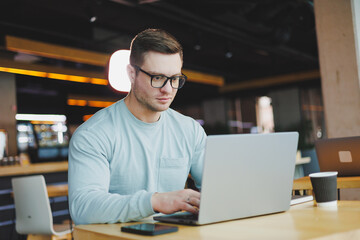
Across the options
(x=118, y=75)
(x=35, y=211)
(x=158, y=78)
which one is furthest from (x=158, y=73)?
(x=118, y=75)

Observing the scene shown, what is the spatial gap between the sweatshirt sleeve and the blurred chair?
2033 mm

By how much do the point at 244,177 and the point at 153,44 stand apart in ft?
2.36

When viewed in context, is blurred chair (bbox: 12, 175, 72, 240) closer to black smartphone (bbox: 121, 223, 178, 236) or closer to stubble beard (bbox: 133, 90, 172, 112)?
stubble beard (bbox: 133, 90, 172, 112)

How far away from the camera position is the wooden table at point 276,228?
1096 mm

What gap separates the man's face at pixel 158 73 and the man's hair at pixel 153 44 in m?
0.02

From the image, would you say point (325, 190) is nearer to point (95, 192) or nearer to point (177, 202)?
point (177, 202)

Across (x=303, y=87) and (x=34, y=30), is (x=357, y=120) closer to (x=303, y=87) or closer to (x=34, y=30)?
(x=34, y=30)

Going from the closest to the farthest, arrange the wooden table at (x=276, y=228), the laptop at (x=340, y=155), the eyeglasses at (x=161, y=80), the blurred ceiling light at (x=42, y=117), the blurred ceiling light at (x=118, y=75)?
the wooden table at (x=276, y=228), the eyeglasses at (x=161, y=80), the laptop at (x=340, y=155), the blurred ceiling light at (x=118, y=75), the blurred ceiling light at (x=42, y=117)

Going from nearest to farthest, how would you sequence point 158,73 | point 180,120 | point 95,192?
point 95,192 < point 158,73 < point 180,120

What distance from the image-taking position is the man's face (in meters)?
1.68

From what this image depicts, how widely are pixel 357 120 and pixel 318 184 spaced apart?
2.23 m

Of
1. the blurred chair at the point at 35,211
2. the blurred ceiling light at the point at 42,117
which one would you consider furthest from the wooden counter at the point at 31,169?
the blurred ceiling light at the point at 42,117

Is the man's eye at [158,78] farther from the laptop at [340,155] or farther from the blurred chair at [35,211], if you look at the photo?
the blurred chair at [35,211]

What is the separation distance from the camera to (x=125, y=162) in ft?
5.55
